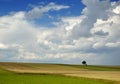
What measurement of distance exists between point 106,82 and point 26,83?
562 inches

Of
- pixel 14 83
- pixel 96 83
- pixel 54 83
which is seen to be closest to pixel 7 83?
pixel 14 83

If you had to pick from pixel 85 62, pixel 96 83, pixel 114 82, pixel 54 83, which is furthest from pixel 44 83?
pixel 85 62

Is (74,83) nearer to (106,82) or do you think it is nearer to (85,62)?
(106,82)

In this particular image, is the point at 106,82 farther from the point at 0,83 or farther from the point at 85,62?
the point at 85,62

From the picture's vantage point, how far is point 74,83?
153 ft

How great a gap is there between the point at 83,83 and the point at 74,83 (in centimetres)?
158

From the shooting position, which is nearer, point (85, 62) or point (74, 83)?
point (74, 83)

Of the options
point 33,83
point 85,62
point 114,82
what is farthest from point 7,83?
point 85,62

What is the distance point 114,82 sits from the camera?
48156 mm

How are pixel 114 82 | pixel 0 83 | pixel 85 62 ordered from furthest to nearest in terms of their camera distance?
pixel 85 62
pixel 114 82
pixel 0 83

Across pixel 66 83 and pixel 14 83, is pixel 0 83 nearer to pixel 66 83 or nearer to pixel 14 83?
pixel 14 83

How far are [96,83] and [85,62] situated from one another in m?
105

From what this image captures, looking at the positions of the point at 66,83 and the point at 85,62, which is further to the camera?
the point at 85,62

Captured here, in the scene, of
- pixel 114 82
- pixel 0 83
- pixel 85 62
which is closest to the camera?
pixel 0 83
